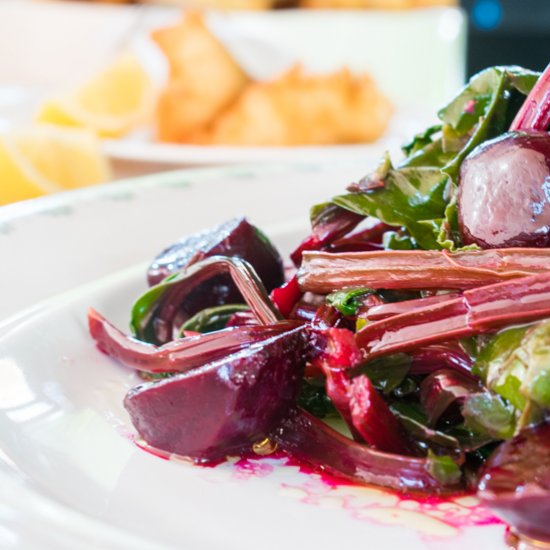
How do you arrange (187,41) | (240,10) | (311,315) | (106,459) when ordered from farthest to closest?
(240,10) → (187,41) → (311,315) → (106,459)

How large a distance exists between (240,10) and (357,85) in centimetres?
173

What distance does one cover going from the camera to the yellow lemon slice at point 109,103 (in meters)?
2.97

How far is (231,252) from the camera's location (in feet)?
4.12

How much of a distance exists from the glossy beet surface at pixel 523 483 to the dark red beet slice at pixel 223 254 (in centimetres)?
50

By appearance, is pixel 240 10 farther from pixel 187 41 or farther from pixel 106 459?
pixel 106 459

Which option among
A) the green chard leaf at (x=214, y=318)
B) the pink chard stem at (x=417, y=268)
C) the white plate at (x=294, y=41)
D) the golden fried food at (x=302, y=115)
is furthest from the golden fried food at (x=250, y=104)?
the pink chard stem at (x=417, y=268)

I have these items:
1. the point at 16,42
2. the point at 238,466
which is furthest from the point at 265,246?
the point at 16,42

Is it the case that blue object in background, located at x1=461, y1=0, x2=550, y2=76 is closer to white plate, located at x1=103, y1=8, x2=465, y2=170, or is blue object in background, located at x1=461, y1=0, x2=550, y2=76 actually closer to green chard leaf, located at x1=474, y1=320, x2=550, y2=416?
white plate, located at x1=103, y1=8, x2=465, y2=170

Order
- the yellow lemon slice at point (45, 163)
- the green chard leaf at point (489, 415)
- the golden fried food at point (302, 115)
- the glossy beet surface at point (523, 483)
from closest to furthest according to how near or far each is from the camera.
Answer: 1. the glossy beet surface at point (523, 483)
2. the green chard leaf at point (489, 415)
3. the yellow lemon slice at point (45, 163)
4. the golden fried food at point (302, 115)

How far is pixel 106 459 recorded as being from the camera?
36.6 inches

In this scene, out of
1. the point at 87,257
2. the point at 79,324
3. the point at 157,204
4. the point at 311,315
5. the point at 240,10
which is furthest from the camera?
the point at 240,10

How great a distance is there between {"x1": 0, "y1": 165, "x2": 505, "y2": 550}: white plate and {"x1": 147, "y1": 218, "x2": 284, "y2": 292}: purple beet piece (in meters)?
0.14

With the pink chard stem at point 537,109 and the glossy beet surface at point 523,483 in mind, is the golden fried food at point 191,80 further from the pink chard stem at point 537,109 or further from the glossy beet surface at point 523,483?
the glossy beet surface at point 523,483

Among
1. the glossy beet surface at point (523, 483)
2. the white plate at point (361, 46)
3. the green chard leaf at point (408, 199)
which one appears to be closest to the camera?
the glossy beet surface at point (523, 483)
